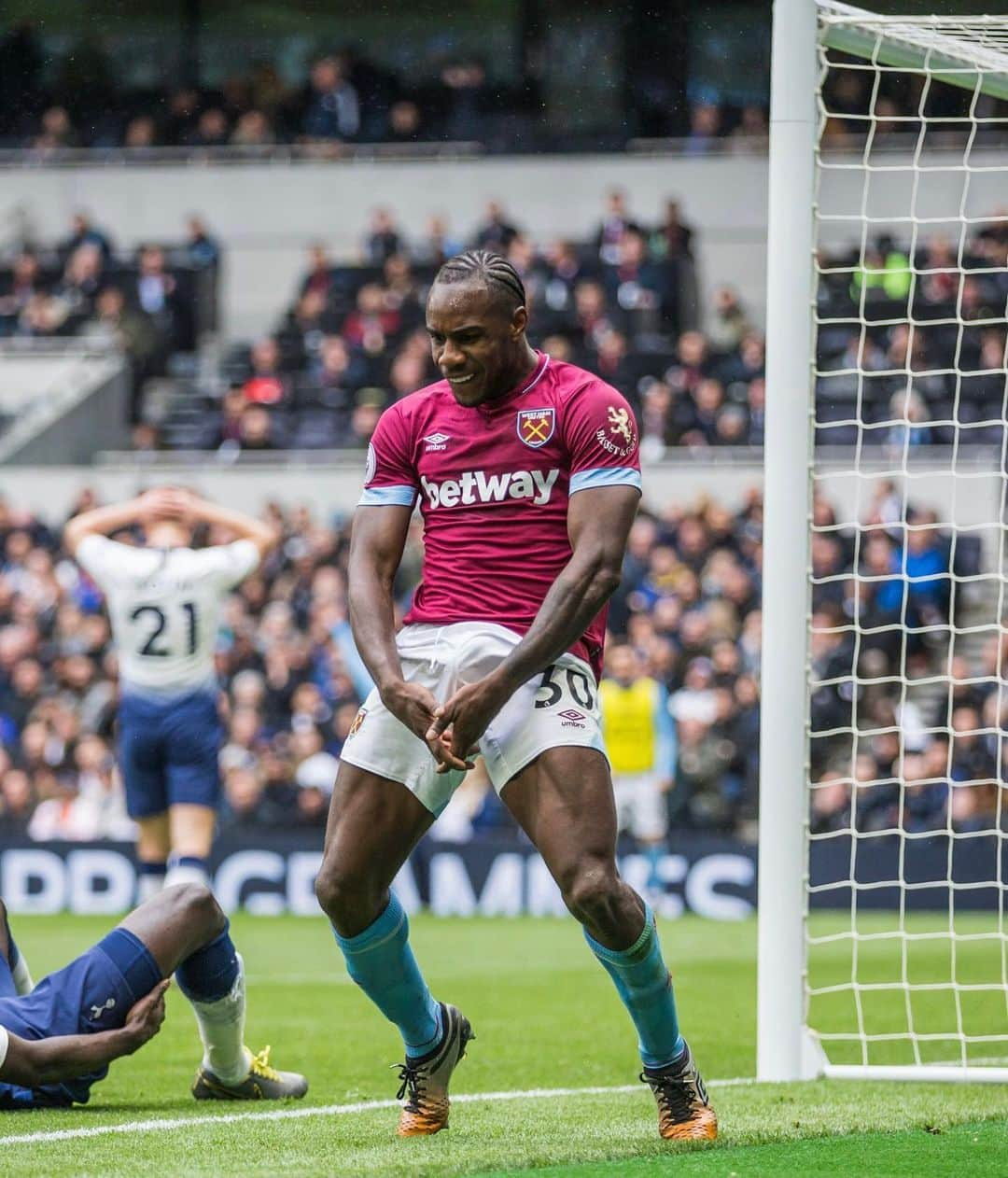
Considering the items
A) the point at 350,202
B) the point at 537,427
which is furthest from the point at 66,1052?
the point at 350,202

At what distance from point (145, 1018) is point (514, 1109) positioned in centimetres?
130

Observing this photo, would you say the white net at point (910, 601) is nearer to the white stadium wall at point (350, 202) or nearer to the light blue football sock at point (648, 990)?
the white stadium wall at point (350, 202)

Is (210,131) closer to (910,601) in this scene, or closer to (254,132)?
(254,132)

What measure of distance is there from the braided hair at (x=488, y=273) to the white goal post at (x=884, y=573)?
1.96 metres

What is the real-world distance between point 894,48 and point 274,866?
32.2 feet

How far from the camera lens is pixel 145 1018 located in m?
5.50

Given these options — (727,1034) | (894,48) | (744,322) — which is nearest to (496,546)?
(894,48)

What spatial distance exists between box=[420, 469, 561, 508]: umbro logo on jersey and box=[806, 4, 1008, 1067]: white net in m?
3.49

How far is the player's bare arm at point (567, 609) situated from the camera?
5055 millimetres

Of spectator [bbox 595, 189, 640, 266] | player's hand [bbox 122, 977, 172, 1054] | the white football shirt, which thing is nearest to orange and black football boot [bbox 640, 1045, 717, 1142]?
player's hand [bbox 122, 977, 172, 1054]

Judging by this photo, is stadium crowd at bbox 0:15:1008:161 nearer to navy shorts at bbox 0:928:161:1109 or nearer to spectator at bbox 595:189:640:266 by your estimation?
spectator at bbox 595:189:640:266

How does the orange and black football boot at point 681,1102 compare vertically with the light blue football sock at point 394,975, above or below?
below

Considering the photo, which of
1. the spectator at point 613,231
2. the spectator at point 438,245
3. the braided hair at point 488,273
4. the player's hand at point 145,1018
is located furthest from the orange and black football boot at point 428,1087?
the spectator at point 438,245

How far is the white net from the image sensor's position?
1117 cm
